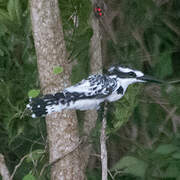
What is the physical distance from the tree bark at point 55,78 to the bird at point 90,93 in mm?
239

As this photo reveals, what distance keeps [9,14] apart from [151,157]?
1418mm

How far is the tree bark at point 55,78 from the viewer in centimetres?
214

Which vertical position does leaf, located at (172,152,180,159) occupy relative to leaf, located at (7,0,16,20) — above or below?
below

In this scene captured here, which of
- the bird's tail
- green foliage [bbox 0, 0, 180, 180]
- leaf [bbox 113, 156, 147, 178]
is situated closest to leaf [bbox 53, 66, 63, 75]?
the bird's tail

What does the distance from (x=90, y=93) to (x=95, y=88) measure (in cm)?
4

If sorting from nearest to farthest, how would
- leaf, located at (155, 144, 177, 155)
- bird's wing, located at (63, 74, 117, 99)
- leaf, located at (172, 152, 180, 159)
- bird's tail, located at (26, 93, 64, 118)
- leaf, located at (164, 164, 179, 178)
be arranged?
bird's tail, located at (26, 93, 64, 118), bird's wing, located at (63, 74, 117, 99), leaf, located at (172, 152, 180, 159), leaf, located at (155, 144, 177, 155), leaf, located at (164, 164, 179, 178)

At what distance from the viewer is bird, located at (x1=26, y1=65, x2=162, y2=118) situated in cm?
181

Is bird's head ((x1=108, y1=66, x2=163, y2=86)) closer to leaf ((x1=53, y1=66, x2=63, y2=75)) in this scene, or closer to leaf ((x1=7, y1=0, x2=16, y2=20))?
leaf ((x1=53, y1=66, x2=63, y2=75))

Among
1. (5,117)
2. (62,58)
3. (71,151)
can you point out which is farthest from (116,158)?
(62,58)

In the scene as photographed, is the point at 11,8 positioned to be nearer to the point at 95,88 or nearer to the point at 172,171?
the point at 95,88

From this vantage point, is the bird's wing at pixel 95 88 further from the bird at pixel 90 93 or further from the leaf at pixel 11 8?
the leaf at pixel 11 8

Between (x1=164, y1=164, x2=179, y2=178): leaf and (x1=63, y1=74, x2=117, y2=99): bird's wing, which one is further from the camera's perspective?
(x1=164, y1=164, x2=179, y2=178): leaf

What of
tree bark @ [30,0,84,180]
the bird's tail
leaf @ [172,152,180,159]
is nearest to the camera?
the bird's tail

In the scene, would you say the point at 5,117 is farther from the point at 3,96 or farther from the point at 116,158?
the point at 116,158
